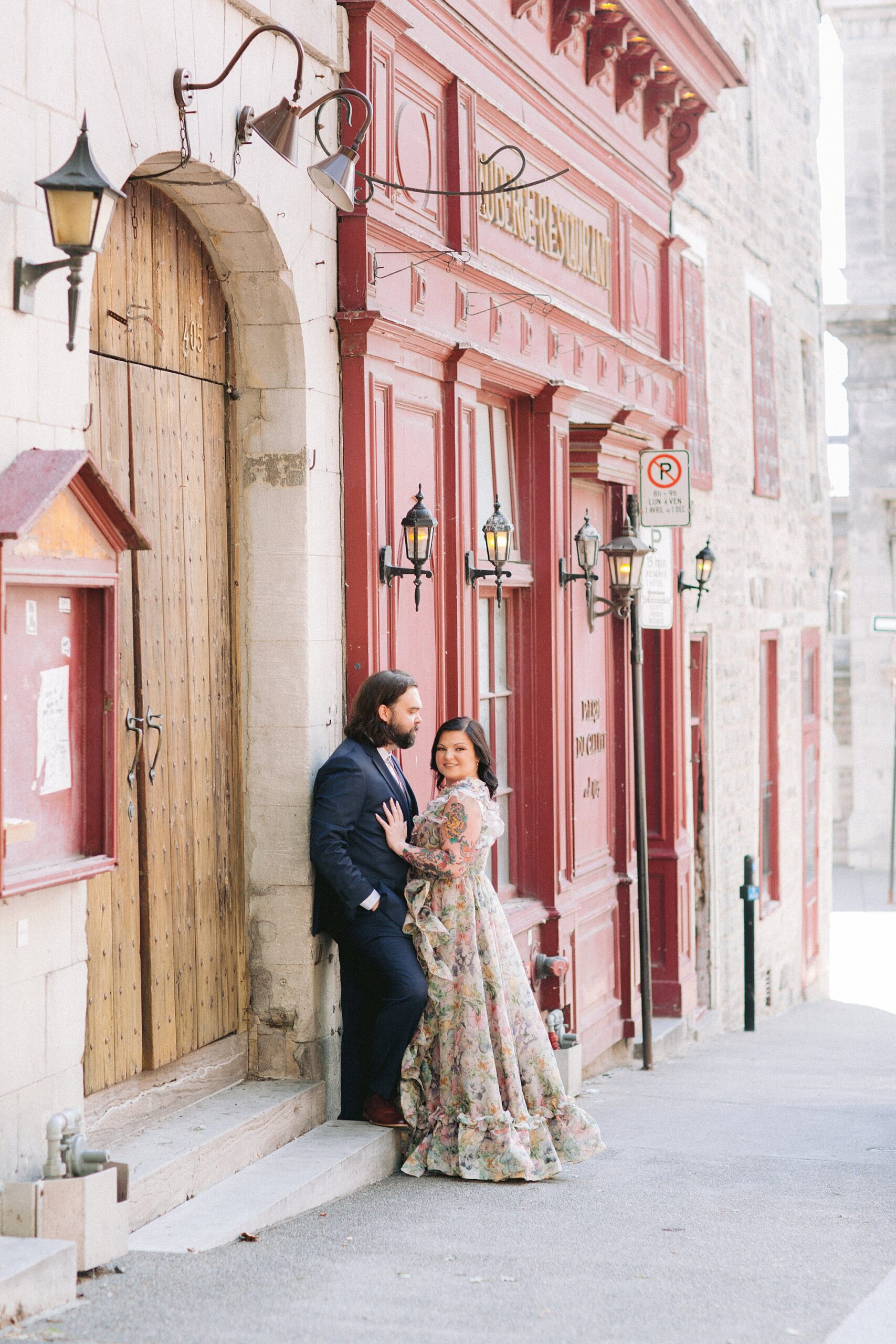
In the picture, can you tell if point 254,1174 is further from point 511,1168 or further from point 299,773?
point 299,773

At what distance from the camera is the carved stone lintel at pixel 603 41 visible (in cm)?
968

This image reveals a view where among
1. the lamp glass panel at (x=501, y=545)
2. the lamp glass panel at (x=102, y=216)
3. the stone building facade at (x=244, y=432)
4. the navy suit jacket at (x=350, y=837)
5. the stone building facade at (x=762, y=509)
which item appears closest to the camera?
the lamp glass panel at (x=102, y=216)

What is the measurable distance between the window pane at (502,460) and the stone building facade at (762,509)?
3.62m

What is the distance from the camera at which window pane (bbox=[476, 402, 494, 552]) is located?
822 cm

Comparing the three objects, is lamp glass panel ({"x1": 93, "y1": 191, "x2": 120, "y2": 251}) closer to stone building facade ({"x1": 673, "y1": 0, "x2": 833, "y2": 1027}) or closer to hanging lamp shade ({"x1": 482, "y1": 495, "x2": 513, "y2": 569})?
hanging lamp shade ({"x1": 482, "y1": 495, "x2": 513, "y2": 569})

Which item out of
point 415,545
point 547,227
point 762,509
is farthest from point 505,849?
point 762,509

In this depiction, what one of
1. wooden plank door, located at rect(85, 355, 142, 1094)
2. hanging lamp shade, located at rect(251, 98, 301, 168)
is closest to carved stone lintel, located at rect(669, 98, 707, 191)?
hanging lamp shade, located at rect(251, 98, 301, 168)

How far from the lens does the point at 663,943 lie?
1167cm

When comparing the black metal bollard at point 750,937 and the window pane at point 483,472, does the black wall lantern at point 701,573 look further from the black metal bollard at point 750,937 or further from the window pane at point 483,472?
the window pane at point 483,472

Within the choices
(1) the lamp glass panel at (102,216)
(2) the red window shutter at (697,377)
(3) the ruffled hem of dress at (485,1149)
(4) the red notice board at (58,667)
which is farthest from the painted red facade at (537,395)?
(1) the lamp glass panel at (102,216)

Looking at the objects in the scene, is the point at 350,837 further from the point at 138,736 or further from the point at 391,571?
the point at 391,571

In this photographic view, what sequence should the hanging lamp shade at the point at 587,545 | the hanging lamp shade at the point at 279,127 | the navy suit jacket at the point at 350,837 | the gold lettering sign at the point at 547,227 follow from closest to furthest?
the hanging lamp shade at the point at 279,127 < the navy suit jacket at the point at 350,837 < the gold lettering sign at the point at 547,227 < the hanging lamp shade at the point at 587,545

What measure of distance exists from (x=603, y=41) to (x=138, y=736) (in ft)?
20.1

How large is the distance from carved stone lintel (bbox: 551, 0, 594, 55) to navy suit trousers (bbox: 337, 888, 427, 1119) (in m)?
5.31
